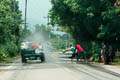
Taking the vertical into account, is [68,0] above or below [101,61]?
above

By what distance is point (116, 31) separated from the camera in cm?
2667

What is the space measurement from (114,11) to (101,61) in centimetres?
574

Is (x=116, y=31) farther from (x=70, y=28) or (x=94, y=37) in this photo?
(x=70, y=28)

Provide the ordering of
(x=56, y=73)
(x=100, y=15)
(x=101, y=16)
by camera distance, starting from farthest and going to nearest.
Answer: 1. (x=100, y=15)
2. (x=101, y=16)
3. (x=56, y=73)

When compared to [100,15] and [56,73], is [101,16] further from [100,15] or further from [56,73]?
[56,73]

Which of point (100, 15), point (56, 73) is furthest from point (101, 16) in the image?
point (56, 73)

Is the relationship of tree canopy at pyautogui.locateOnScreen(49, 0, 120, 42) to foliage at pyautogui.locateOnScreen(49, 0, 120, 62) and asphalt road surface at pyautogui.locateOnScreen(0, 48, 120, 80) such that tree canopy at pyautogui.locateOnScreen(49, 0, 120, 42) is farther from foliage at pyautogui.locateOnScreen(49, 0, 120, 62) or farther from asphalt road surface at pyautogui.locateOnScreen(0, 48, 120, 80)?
asphalt road surface at pyautogui.locateOnScreen(0, 48, 120, 80)

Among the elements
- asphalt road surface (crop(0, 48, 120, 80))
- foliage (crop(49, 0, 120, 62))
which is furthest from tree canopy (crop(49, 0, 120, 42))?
asphalt road surface (crop(0, 48, 120, 80))

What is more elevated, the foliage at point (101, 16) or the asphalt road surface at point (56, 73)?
the foliage at point (101, 16)

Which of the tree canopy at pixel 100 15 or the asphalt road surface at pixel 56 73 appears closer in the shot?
the asphalt road surface at pixel 56 73

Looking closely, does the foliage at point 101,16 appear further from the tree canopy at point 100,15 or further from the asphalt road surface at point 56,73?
the asphalt road surface at point 56,73

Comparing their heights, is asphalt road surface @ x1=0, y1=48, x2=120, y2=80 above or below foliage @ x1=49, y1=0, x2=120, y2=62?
below

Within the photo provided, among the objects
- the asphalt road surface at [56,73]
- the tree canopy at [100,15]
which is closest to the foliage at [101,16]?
the tree canopy at [100,15]

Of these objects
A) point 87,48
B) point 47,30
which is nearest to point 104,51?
point 87,48
